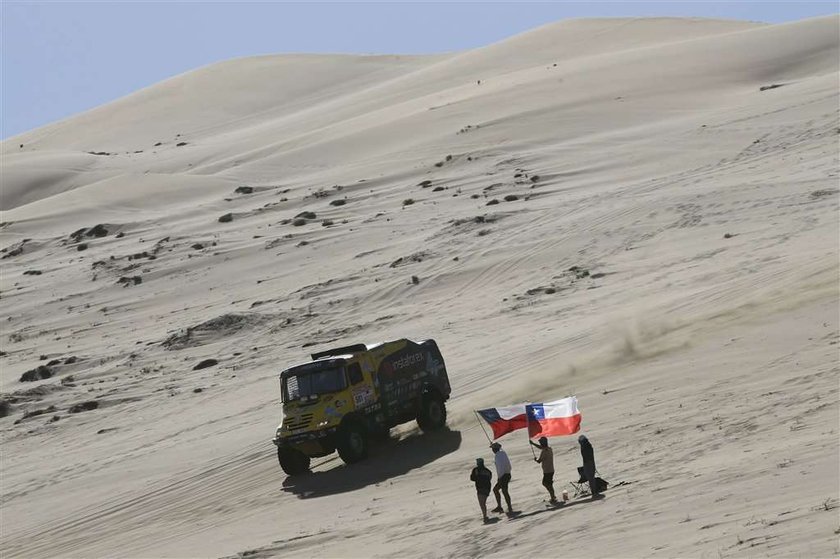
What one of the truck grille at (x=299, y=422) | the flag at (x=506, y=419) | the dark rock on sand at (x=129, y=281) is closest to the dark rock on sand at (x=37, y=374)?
the dark rock on sand at (x=129, y=281)

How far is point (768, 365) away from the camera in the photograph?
62.0 ft

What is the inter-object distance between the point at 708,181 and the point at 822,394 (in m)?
19.0

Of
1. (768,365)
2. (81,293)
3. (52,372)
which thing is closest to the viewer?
(768,365)

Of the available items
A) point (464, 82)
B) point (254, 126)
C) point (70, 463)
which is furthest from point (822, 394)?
point (254, 126)

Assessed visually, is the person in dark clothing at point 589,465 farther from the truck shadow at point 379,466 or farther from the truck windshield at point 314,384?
the truck windshield at point 314,384

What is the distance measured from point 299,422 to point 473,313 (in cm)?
951

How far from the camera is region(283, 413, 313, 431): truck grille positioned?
19922mm

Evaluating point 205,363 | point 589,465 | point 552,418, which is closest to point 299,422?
point 552,418

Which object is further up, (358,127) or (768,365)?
(358,127)

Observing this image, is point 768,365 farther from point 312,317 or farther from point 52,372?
point 52,372

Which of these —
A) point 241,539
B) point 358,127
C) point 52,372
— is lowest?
point 241,539

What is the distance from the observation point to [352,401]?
20.1 m

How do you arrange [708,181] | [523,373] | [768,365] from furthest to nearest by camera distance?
[708,181] < [523,373] < [768,365]

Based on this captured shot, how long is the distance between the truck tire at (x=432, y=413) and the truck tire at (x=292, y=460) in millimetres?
2037
